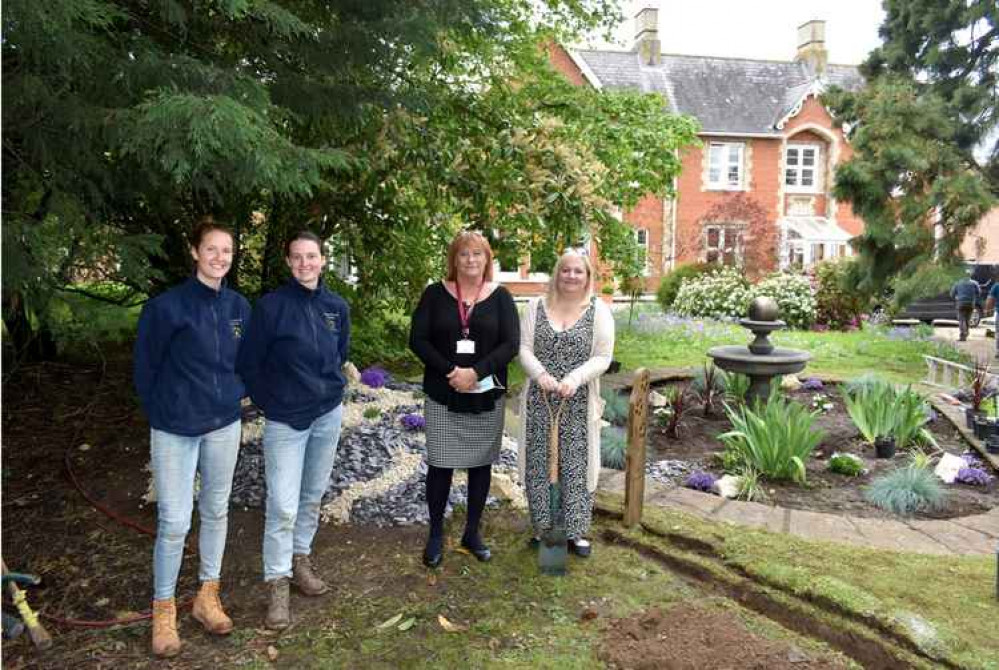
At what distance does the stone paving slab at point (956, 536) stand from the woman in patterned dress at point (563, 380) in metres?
2.03

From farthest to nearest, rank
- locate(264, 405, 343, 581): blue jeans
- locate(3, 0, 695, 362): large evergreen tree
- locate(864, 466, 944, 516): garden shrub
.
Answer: locate(864, 466, 944, 516): garden shrub < locate(264, 405, 343, 581): blue jeans < locate(3, 0, 695, 362): large evergreen tree

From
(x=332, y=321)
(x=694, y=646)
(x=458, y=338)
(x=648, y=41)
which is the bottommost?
(x=694, y=646)

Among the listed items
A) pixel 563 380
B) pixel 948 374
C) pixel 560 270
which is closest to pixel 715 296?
pixel 948 374

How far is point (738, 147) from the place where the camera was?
95.3 ft

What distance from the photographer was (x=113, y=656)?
3311 mm

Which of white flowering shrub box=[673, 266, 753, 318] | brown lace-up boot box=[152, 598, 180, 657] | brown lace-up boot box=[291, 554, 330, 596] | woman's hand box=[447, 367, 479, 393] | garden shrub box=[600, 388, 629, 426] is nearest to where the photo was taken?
brown lace-up boot box=[152, 598, 180, 657]

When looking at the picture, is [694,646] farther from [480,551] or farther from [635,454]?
[635,454]

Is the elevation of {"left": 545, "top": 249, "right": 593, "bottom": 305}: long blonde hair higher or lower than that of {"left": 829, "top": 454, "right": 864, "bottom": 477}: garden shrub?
higher

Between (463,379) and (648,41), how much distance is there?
29.2 m

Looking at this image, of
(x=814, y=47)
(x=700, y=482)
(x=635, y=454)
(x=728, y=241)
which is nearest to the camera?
(x=635, y=454)

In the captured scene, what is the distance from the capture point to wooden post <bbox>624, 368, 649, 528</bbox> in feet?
15.1

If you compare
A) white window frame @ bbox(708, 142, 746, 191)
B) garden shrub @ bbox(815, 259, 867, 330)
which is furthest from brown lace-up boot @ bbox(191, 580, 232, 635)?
white window frame @ bbox(708, 142, 746, 191)

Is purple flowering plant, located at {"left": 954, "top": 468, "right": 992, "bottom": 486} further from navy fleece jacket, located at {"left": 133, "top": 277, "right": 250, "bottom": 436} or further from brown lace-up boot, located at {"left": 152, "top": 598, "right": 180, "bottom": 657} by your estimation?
brown lace-up boot, located at {"left": 152, "top": 598, "right": 180, "bottom": 657}

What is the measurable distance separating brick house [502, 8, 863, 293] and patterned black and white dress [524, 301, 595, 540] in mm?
23000
